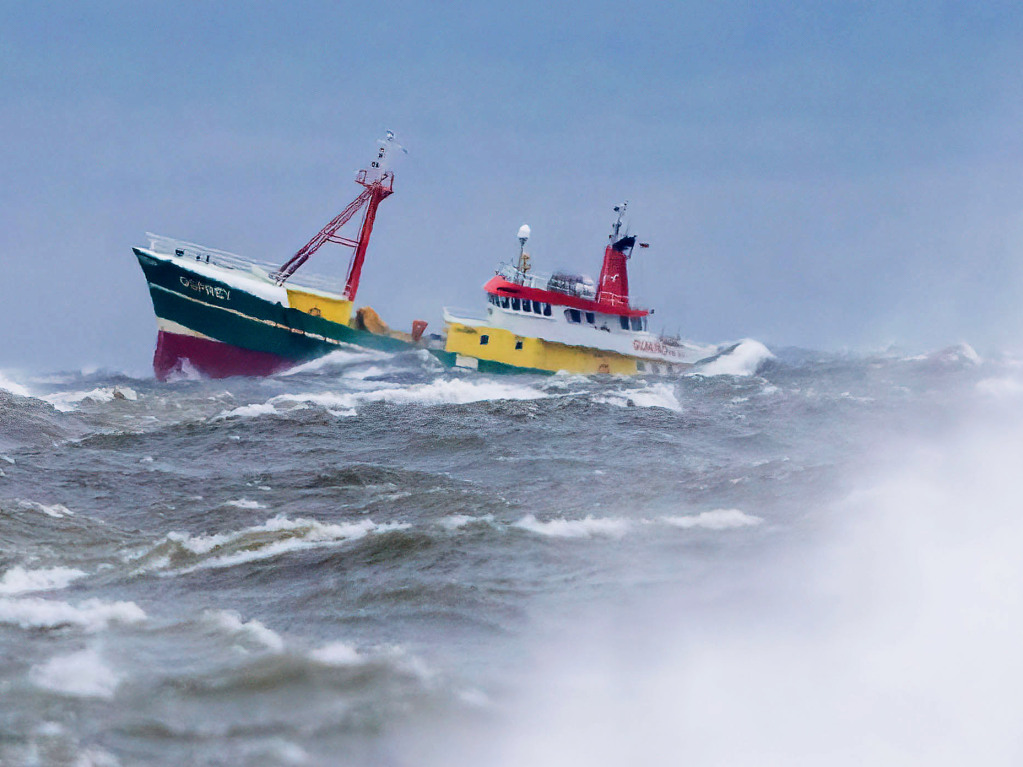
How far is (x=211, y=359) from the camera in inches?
2147

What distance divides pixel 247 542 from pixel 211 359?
4079 centimetres

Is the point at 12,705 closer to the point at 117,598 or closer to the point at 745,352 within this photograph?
the point at 117,598

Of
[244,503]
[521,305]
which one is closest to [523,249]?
Result: [521,305]

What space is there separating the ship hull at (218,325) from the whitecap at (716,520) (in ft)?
131

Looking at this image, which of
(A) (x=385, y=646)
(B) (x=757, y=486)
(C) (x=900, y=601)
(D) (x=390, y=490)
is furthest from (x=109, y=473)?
(C) (x=900, y=601)

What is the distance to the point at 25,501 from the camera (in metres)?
17.9

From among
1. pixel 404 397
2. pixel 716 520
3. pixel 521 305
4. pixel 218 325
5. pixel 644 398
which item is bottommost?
pixel 716 520

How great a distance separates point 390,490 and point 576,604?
795 centimetres

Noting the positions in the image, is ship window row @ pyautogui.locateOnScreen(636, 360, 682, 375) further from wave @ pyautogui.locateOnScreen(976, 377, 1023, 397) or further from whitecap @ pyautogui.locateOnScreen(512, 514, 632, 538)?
whitecap @ pyautogui.locateOnScreen(512, 514, 632, 538)

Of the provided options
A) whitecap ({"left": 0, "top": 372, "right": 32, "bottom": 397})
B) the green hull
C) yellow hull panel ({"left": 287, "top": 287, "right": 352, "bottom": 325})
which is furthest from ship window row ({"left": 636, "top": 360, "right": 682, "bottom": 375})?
whitecap ({"left": 0, "top": 372, "right": 32, "bottom": 397})

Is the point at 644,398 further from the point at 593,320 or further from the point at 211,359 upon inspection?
the point at 211,359

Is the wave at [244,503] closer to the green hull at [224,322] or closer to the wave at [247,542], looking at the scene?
the wave at [247,542]

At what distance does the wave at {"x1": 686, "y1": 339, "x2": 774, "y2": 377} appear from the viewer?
65.6 metres

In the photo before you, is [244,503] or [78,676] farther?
[244,503]
